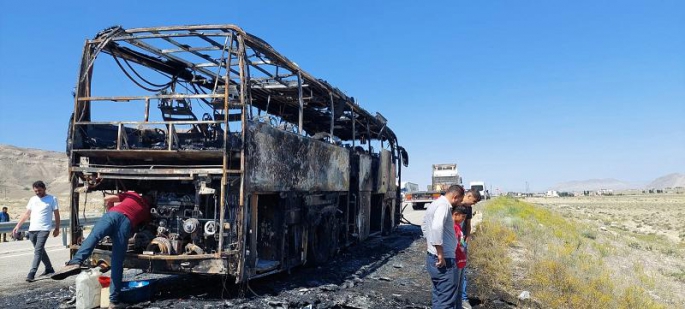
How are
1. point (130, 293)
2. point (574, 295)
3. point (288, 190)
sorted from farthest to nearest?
point (288, 190), point (574, 295), point (130, 293)

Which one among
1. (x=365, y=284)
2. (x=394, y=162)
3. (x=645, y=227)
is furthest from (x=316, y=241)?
(x=645, y=227)

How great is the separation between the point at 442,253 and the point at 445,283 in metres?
0.35

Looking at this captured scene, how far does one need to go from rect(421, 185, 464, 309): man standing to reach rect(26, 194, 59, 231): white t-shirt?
6255 millimetres

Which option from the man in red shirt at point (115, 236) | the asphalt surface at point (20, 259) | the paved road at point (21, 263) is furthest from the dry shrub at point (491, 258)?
the asphalt surface at point (20, 259)

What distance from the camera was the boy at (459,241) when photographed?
5.83 meters

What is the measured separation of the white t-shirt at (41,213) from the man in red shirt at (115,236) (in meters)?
2.21

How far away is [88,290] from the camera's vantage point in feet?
19.9

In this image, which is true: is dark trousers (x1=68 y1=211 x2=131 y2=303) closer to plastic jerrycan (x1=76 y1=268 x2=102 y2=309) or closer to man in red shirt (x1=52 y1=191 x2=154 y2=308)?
man in red shirt (x1=52 y1=191 x2=154 y2=308)

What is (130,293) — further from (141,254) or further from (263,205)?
(263,205)

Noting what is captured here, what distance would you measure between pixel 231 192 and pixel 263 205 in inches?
55.8

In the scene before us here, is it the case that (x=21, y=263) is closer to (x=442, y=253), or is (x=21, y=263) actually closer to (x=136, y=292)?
(x=136, y=292)

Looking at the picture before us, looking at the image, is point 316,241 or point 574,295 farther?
point 316,241

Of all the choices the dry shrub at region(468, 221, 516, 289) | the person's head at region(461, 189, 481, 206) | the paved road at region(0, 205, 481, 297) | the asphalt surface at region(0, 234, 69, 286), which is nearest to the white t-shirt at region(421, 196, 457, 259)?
the person's head at region(461, 189, 481, 206)

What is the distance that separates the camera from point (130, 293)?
20.7ft
